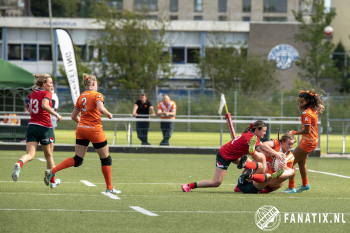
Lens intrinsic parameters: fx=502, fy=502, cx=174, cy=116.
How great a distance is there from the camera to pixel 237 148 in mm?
7477

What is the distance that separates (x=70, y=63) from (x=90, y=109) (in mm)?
9736

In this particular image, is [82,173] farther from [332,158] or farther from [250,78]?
[250,78]

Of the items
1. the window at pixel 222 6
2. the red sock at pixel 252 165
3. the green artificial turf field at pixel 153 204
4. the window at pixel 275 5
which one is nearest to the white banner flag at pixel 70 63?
the green artificial turf field at pixel 153 204

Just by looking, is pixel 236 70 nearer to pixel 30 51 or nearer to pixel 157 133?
pixel 30 51

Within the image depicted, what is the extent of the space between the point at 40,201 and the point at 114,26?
30932mm

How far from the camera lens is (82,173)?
10.4 metres

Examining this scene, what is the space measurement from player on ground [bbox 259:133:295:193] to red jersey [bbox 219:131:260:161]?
257 millimetres

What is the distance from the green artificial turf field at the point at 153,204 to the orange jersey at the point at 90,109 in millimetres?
1025

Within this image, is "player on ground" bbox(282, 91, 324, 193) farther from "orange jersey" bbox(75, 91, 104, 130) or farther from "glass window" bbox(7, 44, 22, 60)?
"glass window" bbox(7, 44, 22, 60)

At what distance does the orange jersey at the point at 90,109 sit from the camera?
7.26 metres

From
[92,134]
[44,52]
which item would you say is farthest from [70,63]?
[44,52]

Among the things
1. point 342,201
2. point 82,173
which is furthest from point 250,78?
point 342,201

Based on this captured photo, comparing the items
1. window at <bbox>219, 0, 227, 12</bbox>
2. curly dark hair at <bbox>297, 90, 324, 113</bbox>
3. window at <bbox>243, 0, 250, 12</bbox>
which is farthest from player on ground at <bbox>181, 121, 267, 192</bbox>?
window at <bbox>243, 0, 250, 12</bbox>

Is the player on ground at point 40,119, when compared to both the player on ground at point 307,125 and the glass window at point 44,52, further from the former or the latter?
the glass window at point 44,52
